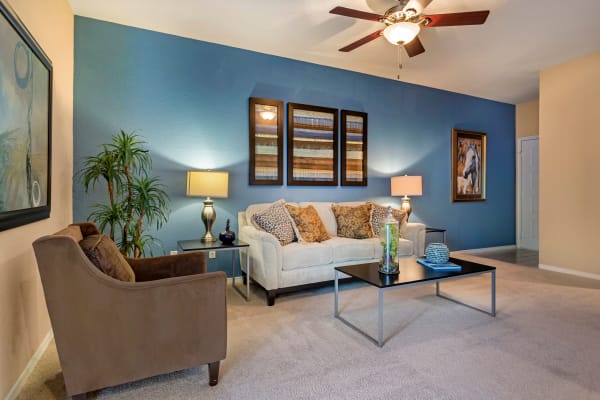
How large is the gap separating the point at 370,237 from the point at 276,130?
1.67 metres

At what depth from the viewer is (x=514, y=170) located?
6.05m

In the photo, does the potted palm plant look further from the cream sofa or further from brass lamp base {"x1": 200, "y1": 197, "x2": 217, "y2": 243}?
the cream sofa

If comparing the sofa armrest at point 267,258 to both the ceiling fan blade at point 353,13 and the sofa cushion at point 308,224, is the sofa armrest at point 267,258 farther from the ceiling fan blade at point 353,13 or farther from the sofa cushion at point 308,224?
the ceiling fan blade at point 353,13

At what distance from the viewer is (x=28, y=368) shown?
6.16 ft

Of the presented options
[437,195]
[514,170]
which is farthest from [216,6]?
[514,170]

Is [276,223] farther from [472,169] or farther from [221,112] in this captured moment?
[472,169]

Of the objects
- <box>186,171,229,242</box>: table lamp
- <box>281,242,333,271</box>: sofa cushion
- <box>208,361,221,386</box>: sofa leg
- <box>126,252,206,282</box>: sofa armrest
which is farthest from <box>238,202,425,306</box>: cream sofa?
<box>208,361,221,386</box>: sofa leg

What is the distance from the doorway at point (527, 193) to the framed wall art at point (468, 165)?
87cm

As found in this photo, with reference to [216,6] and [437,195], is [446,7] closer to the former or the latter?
[216,6]

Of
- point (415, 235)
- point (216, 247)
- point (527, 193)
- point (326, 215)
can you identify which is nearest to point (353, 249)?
point (326, 215)

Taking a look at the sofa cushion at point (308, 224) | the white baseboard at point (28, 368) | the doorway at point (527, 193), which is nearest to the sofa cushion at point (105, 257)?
the white baseboard at point (28, 368)

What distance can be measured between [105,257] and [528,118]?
265 inches

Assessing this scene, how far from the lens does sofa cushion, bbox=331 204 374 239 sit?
3793 millimetres

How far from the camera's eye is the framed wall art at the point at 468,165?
5.40 meters
